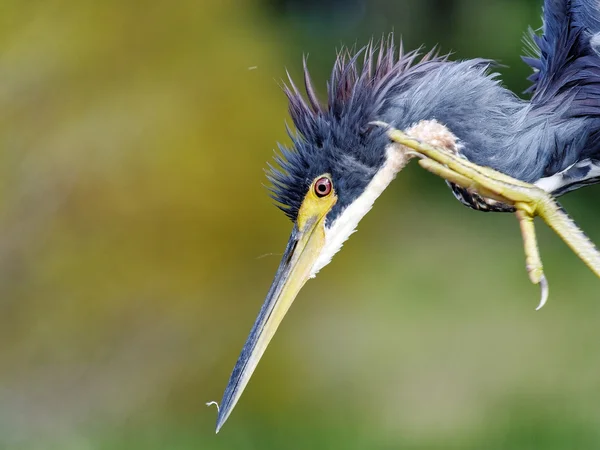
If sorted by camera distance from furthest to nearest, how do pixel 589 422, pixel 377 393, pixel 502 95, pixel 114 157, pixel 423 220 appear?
pixel 423 220
pixel 114 157
pixel 377 393
pixel 589 422
pixel 502 95

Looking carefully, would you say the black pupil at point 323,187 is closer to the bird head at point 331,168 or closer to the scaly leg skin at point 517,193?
the bird head at point 331,168

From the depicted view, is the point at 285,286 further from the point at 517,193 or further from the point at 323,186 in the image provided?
the point at 517,193

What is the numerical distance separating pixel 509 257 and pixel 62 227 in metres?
2.47

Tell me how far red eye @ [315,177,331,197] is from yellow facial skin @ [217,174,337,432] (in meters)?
0.03

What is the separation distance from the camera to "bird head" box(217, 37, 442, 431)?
189cm

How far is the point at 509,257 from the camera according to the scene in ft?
17.2

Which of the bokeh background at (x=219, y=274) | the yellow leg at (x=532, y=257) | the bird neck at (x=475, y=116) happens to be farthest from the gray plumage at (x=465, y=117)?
the bokeh background at (x=219, y=274)

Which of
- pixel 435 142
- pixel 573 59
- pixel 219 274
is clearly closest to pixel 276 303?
→ pixel 435 142

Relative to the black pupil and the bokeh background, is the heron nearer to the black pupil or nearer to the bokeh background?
the black pupil

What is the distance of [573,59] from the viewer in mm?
2035

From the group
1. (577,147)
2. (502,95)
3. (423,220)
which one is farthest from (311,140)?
(423,220)

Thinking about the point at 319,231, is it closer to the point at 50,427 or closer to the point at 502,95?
the point at 502,95

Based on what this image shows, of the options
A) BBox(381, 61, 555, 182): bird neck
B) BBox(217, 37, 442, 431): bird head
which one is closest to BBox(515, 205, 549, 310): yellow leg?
BBox(381, 61, 555, 182): bird neck

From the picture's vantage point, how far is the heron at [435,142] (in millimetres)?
1848
